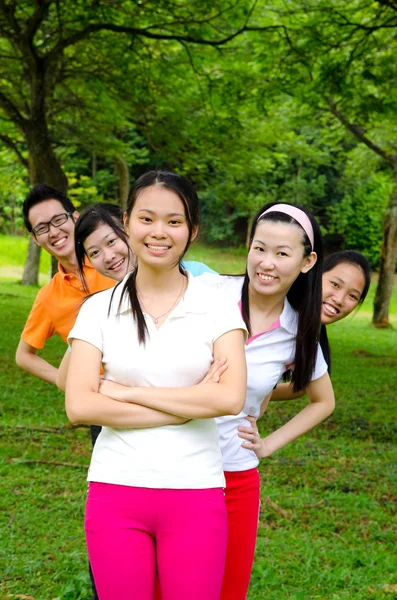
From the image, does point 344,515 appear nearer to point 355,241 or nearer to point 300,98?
point 300,98

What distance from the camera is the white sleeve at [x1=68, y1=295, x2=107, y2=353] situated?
1.86 meters

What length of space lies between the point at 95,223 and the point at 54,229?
282mm

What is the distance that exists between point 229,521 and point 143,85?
8987 mm

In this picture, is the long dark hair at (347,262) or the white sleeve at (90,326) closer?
the white sleeve at (90,326)

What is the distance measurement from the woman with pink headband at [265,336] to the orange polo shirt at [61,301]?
0.75 metres

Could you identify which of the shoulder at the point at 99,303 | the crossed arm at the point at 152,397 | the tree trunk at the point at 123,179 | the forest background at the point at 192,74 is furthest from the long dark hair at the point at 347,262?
the tree trunk at the point at 123,179

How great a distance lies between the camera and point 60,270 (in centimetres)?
299

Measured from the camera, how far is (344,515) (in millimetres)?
4824

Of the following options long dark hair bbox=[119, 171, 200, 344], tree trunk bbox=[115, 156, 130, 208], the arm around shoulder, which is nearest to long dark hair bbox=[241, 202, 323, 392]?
long dark hair bbox=[119, 171, 200, 344]

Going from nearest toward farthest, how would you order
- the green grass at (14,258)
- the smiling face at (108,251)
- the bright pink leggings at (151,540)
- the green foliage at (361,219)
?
1. the bright pink leggings at (151,540)
2. the smiling face at (108,251)
3. the green grass at (14,258)
4. the green foliage at (361,219)

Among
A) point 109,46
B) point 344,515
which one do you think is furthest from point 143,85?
point 344,515

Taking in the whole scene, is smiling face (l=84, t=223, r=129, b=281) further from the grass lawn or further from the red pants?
the grass lawn

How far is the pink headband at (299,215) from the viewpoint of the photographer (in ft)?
7.16

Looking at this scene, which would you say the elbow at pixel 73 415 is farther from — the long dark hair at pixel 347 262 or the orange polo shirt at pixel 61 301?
the orange polo shirt at pixel 61 301
